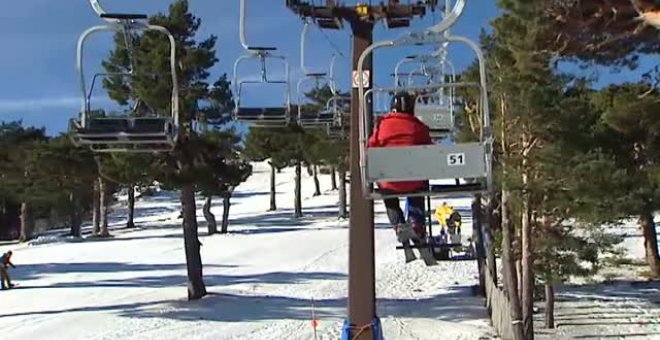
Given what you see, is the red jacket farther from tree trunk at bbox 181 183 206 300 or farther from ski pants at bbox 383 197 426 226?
tree trunk at bbox 181 183 206 300

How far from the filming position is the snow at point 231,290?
1862 centimetres

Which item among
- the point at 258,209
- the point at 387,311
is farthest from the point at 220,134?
the point at 258,209

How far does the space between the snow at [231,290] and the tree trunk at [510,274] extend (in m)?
1.45

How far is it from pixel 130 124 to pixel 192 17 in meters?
15.6

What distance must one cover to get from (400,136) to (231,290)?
19.2 m

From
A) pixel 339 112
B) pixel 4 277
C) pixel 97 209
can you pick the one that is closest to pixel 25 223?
pixel 97 209

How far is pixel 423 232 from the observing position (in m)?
7.57

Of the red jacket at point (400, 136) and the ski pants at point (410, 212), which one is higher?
the red jacket at point (400, 136)

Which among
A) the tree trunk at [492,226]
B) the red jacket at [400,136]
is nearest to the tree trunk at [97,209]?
the tree trunk at [492,226]

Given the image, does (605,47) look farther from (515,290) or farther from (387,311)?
(387,311)

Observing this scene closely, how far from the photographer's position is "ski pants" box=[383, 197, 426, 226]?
7352 millimetres

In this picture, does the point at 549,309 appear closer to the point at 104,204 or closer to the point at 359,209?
the point at 359,209

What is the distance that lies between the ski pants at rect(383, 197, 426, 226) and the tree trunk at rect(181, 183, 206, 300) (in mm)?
15414

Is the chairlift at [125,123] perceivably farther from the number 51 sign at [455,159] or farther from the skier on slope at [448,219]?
the skier on slope at [448,219]
